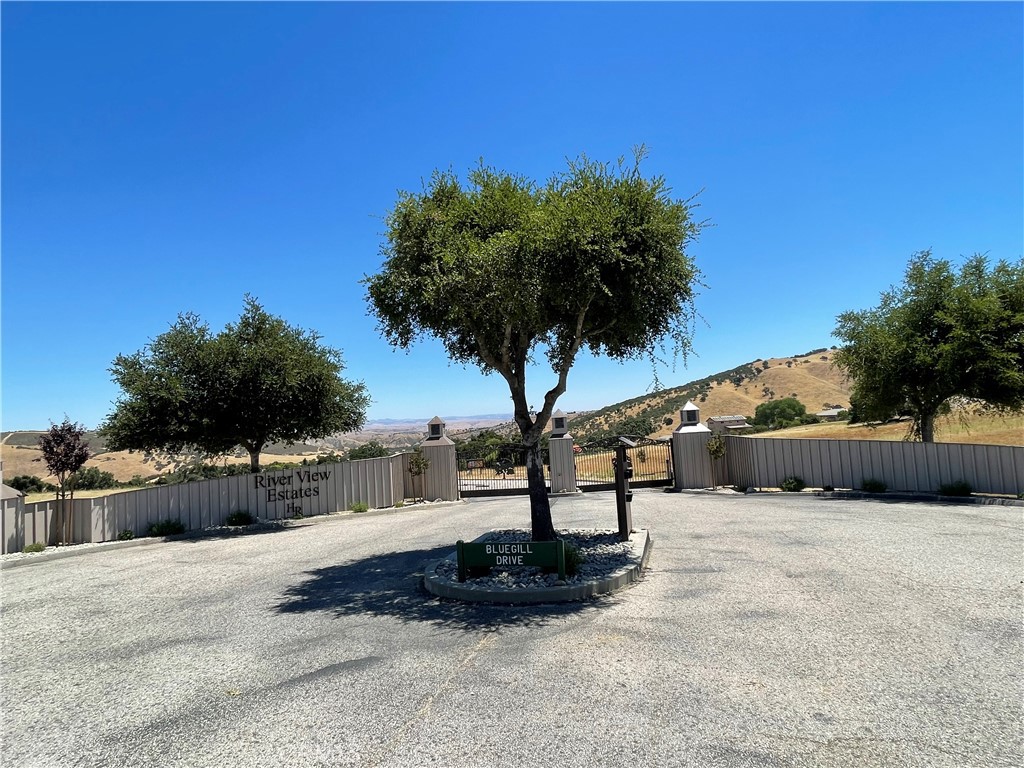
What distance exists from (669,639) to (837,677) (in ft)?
5.29

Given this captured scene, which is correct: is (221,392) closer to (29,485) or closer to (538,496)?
(538,496)

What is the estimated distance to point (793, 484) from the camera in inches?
744

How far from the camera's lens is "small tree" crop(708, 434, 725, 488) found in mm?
20875

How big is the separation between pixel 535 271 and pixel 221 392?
494 inches

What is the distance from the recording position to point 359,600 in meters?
8.53

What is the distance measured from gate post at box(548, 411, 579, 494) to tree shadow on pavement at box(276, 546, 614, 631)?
11.0 m

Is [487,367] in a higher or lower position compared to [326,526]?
higher

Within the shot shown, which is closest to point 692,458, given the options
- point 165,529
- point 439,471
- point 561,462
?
point 561,462

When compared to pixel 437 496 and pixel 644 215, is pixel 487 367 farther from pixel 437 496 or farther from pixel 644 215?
pixel 437 496

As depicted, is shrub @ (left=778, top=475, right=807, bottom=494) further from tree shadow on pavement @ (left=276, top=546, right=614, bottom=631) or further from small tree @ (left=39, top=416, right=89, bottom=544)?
small tree @ (left=39, top=416, right=89, bottom=544)

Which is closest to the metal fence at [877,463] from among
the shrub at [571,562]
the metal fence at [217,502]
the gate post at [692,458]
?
the gate post at [692,458]

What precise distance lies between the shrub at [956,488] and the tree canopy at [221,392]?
17993 mm

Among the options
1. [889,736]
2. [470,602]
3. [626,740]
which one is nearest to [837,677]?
[889,736]

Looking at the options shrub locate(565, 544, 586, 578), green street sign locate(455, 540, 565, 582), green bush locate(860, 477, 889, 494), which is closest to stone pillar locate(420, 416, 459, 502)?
shrub locate(565, 544, 586, 578)
